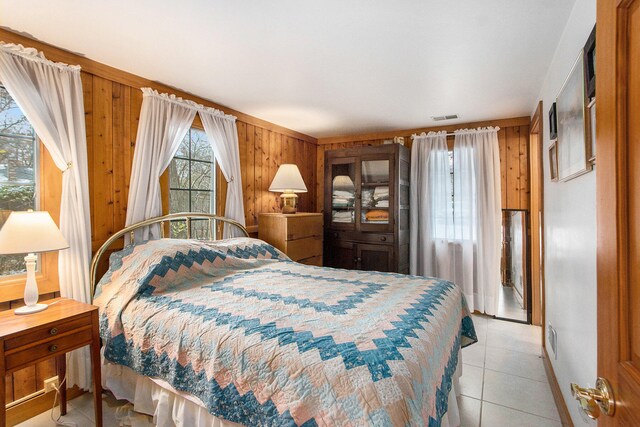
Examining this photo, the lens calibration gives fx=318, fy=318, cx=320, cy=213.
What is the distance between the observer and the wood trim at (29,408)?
1.91 meters

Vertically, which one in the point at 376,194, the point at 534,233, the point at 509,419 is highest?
the point at 376,194

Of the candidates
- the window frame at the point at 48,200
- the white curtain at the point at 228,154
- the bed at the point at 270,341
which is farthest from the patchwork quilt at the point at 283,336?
the white curtain at the point at 228,154

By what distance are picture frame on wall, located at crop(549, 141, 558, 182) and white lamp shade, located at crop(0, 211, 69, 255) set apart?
2.99m

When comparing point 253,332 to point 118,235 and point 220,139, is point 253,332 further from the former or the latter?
point 220,139

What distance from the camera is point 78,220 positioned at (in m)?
2.15

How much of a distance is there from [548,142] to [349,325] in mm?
2105

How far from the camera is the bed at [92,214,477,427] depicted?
1.13 metres

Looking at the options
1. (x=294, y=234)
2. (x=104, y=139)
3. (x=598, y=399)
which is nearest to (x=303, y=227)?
(x=294, y=234)

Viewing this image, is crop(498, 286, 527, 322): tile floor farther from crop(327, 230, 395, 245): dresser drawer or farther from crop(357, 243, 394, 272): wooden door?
crop(327, 230, 395, 245): dresser drawer

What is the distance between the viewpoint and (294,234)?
3.59 meters

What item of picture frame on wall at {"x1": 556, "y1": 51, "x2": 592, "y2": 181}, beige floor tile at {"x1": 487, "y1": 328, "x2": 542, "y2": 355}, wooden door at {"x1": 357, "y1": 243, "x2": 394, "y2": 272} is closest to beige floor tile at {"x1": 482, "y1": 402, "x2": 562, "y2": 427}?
beige floor tile at {"x1": 487, "y1": 328, "x2": 542, "y2": 355}

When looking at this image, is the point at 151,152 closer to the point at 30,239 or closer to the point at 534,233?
the point at 30,239

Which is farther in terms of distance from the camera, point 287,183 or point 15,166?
point 287,183

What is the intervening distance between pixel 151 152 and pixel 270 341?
2.03 meters
